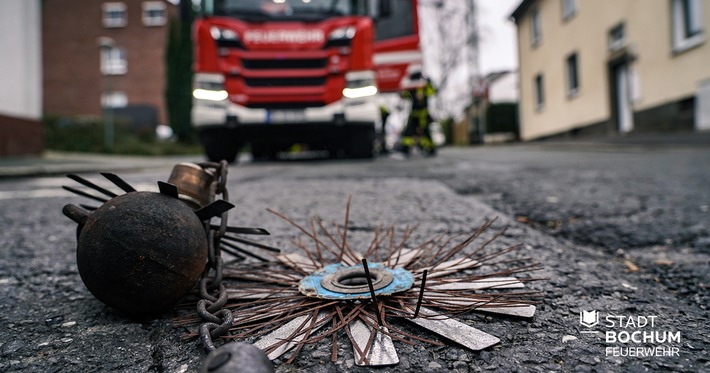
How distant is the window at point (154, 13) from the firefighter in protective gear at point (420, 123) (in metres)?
24.8

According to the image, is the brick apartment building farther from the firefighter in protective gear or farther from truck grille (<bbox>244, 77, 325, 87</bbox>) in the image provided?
truck grille (<bbox>244, 77, 325, 87</bbox>)

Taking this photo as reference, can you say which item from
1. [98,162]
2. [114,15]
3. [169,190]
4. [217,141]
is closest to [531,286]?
[169,190]

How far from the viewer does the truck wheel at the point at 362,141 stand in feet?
24.1

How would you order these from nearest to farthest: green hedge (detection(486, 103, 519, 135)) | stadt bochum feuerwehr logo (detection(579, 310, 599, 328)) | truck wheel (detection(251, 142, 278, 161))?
1. stadt bochum feuerwehr logo (detection(579, 310, 599, 328))
2. truck wheel (detection(251, 142, 278, 161))
3. green hedge (detection(486, 103, 519, 135))

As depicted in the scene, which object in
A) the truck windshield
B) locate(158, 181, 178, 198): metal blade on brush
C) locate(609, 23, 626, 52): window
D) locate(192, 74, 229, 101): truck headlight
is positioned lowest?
locate(158, 181, 178, 198): metal blade on brush

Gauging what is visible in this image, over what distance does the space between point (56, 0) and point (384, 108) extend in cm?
2853

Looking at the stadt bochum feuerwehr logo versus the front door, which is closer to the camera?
the stadt bochum feuerwehr logo

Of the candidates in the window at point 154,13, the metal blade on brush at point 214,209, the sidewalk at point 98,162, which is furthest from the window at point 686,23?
the window at point 154,13

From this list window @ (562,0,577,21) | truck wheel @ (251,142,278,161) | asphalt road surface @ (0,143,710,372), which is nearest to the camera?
asphalt road surface @ (0,143,710,372)

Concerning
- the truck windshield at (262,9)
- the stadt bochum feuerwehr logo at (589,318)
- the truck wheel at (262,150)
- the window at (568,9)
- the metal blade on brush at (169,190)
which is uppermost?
the window at (568,9)

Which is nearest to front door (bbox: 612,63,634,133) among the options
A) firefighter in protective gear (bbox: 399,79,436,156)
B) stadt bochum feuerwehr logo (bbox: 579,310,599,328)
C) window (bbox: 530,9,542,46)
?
window (bbox: 530,9,542,46)

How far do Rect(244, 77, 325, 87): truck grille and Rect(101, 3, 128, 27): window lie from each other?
27096 millimetres

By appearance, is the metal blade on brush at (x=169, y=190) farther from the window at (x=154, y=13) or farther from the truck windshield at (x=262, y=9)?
the window at (x=154, y=13)

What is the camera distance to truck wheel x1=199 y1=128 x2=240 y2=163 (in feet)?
23.4
